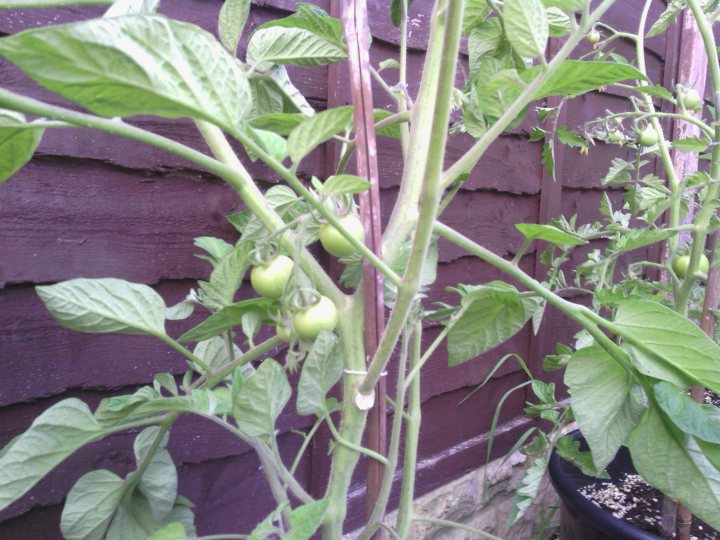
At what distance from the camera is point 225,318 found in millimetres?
521

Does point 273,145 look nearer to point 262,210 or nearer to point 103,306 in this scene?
point 262,210

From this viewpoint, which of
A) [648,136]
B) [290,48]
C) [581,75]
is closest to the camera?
[581,75]

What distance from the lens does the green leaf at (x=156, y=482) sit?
2.04 feet

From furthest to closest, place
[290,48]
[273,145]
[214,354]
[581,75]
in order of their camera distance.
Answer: [214,354], [290,48], [581,75], [273,145]

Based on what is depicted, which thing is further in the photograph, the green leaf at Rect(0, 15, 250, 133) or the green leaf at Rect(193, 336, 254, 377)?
the green leaf at Rect(193, 336, 254, 377)

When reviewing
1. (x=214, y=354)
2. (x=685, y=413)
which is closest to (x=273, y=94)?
(x=214, y=354)

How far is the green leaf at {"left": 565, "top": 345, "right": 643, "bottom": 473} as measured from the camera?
55 cm

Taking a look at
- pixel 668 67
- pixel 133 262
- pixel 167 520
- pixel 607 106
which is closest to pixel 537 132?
pixel 133 262

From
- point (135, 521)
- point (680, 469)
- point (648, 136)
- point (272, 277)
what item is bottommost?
point (135, 521)

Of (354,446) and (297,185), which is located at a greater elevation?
(297,185)

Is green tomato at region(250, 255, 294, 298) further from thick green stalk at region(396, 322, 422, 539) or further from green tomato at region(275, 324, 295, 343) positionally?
thick green stalk at region(396, 322, 422, 539)

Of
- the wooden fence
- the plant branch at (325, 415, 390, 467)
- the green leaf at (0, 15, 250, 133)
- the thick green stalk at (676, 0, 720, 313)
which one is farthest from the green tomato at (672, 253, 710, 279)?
the green leaf at (0, 15, 250, 133)

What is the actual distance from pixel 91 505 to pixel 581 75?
64 centimetres

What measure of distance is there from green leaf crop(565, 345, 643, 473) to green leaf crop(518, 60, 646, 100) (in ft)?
0.90
